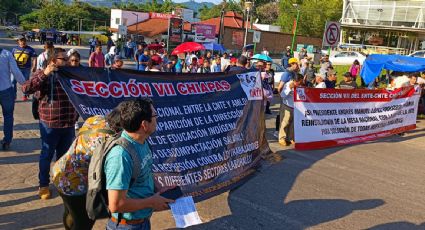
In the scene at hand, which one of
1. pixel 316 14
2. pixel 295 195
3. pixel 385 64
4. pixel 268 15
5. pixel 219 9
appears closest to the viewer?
pixel 295 195

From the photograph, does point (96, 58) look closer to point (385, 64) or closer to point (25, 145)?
point (25, 145)

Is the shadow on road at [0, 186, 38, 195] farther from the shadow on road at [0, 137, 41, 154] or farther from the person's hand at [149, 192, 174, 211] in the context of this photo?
the person's hand at [149, 192, 174, 211]

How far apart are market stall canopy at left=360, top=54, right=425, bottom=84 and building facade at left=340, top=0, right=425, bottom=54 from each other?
23.2 m

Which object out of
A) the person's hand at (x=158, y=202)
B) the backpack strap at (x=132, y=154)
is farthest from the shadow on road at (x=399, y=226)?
the backpack strap at (x=132, y=154)

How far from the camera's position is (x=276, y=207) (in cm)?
534

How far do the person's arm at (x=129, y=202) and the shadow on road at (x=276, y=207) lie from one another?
6.97 feet

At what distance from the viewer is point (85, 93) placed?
453cm

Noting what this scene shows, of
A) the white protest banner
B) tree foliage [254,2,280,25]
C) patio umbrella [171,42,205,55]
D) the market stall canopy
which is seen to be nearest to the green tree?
tree foliage [254,2,280,25]

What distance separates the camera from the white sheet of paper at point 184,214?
8.43 feet

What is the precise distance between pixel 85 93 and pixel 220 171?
7.31 feet

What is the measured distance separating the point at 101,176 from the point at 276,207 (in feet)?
11.0

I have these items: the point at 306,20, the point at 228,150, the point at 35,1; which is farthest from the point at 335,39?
the point at 35,1

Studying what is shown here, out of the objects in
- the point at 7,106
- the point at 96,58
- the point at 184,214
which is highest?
the point at 96,58

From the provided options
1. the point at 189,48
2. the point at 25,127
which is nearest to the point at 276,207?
the point at 25,127
